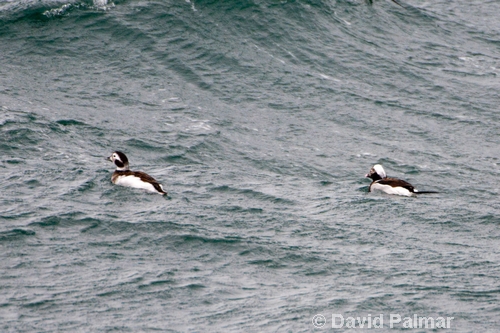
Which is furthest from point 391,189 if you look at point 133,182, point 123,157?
point 123,157

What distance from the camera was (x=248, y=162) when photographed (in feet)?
57.1

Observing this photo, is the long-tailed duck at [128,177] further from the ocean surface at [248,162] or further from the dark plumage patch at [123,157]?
the ocean surface at [248,162]

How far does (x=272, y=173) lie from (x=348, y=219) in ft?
9.99

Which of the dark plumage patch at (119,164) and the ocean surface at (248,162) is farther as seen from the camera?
the dark plumage patch at (119,164)

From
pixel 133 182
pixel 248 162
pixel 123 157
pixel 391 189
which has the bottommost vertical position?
pixel 248 162

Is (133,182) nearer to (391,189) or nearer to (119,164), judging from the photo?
(119,164)

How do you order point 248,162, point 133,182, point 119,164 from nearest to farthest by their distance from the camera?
point 133,182
point 119,164
point 248,162

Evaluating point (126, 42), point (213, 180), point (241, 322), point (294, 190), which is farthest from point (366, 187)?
point (126, 42)

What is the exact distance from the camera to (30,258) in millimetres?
11789

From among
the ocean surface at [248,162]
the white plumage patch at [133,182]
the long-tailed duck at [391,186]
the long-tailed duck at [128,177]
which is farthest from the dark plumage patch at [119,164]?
the long-tailed duck at [391,186]

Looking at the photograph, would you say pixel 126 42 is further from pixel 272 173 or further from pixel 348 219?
pixel 348 219

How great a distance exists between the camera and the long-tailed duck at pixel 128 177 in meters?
14.9

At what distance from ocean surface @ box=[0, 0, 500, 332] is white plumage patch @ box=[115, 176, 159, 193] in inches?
5.9

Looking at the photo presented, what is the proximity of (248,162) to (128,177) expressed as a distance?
307cm
